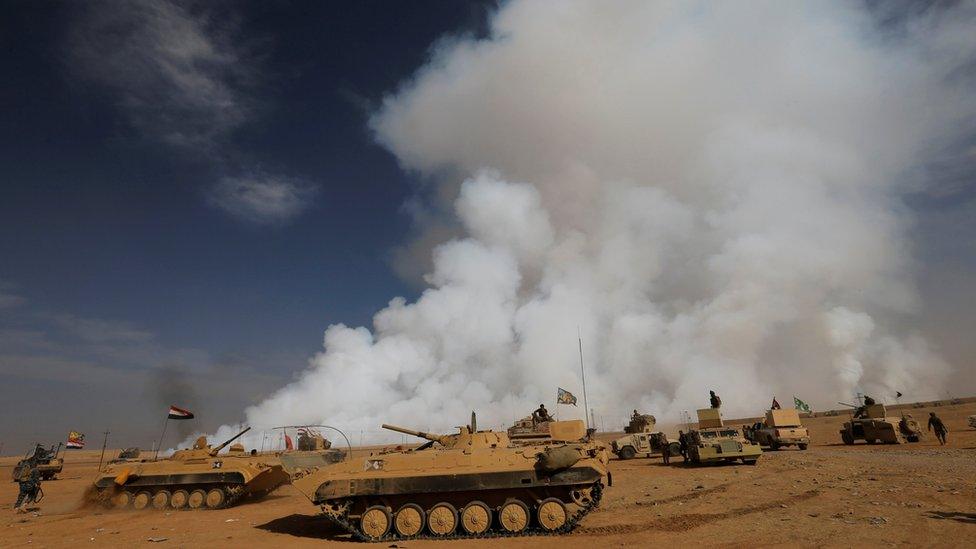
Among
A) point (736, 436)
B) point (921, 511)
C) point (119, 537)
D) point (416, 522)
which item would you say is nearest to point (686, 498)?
point (921, 511)

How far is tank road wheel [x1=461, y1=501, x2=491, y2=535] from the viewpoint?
1330 centimetres

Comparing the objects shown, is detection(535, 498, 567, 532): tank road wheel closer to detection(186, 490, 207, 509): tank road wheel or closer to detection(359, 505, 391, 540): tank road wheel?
detection(359, 505, 391, 540): tank road wheel

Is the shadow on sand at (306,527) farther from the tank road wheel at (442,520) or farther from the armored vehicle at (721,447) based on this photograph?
the armored vehicle at (721,447)

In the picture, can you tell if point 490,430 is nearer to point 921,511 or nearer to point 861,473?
point 921,511

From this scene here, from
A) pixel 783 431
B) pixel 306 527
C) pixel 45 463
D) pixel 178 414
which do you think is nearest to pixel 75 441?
pixel 45 463

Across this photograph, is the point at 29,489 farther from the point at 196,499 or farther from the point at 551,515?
the point at 551,515

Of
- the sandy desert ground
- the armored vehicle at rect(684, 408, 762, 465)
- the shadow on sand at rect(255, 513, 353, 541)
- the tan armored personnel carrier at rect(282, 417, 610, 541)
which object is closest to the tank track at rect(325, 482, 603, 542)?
the tan armored personnel carrier at rect(282, 417, 610, 541)

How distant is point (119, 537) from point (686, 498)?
18.0 meters

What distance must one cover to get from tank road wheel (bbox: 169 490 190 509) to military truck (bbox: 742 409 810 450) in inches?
1237

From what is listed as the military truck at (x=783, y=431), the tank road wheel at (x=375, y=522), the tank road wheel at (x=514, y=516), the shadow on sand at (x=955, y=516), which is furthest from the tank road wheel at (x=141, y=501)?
the military truck at (x=783, y=431)

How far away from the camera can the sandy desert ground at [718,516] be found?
37.5 feet

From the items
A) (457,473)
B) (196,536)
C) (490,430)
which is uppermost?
(490,430)

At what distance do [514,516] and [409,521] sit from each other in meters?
2.82

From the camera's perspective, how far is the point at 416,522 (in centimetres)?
1355
